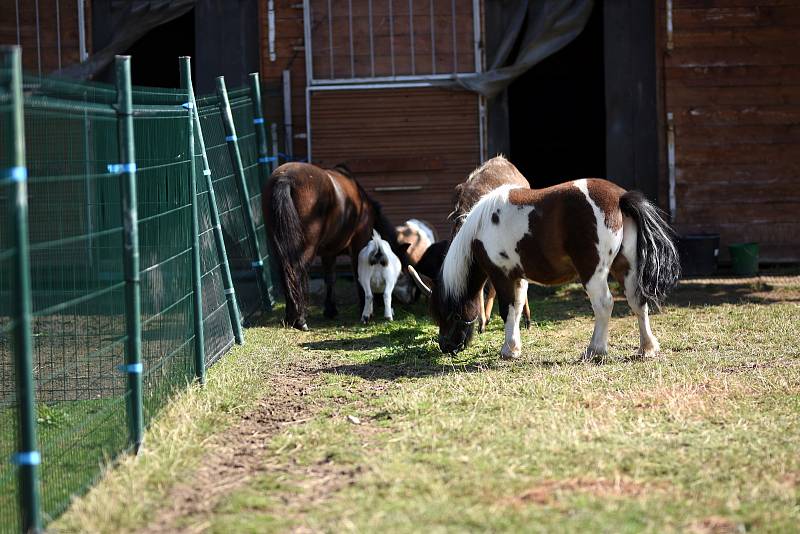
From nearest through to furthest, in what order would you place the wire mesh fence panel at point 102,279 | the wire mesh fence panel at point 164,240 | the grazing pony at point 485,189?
the wire mesh fence panel at point 102,279 → the wire mesh fence panel at point 164,240 → the grazing pony at point 485,189

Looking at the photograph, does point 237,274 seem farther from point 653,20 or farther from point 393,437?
point 653,20

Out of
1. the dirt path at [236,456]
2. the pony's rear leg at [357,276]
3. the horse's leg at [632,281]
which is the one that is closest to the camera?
the dirt path at [236,456]

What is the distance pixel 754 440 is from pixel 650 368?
71.2 inches

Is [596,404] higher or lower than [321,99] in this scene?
lower

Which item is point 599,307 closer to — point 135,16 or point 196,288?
point 196,288

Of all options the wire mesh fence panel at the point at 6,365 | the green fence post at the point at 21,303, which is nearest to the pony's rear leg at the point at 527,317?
the wire mesh fence panel at the point at 6,365

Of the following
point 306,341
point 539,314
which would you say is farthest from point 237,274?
point 539,314

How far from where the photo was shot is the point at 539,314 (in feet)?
32.9

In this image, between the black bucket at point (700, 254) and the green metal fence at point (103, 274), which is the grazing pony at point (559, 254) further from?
the black bucket at point (700, 254)

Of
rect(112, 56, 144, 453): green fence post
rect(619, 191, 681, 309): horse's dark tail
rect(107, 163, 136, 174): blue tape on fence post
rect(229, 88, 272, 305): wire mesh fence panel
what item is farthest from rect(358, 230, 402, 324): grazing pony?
rect(107, 163, 136, 174): blue tape on fence post

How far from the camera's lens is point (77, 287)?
7.63m

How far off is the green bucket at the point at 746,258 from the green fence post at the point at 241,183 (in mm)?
5434

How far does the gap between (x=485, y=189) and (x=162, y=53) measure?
920 centimetres

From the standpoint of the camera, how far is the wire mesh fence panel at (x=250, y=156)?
10.3 m
